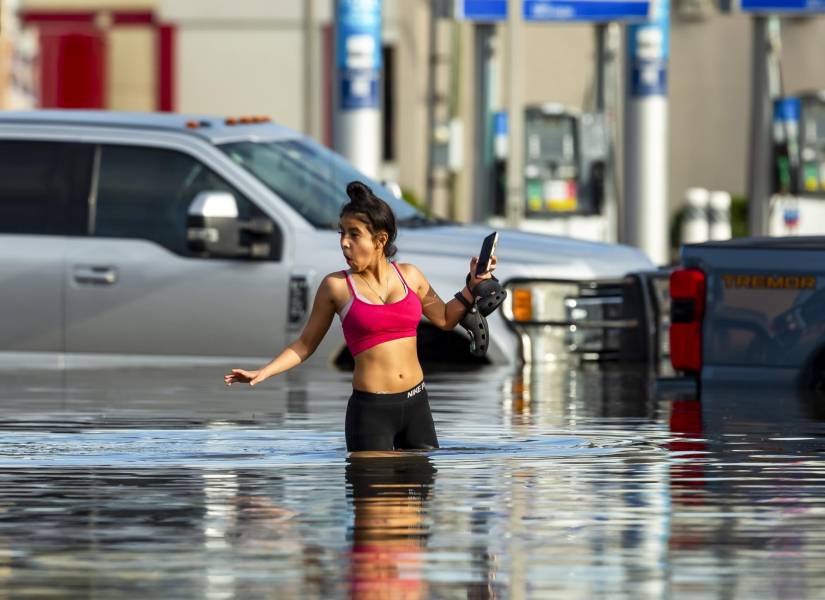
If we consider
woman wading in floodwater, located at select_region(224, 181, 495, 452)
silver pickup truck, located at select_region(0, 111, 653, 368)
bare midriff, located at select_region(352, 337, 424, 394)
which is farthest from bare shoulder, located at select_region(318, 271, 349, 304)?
silver pickup truck, located at select_region(0, 111, 653, 368)

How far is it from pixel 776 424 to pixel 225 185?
13.0 feet

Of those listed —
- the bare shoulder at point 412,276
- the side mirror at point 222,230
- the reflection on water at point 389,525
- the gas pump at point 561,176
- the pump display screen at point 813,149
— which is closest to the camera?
the reflection on water at point 389,525

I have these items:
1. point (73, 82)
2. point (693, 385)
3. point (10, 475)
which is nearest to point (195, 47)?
point (73, 82)

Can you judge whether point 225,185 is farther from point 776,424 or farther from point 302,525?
point 302,525

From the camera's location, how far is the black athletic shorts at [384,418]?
34.6 feet

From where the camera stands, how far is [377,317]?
1051 centimetres

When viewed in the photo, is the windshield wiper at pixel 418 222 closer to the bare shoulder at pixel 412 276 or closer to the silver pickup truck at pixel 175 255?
the silver pickup truck at pixel 175 255

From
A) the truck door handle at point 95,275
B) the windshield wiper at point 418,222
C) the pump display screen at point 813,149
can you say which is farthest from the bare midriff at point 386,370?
the pump display screen at point 813,149

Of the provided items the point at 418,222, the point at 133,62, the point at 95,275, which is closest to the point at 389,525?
the point at 95,275

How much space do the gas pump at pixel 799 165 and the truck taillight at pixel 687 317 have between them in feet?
60.2

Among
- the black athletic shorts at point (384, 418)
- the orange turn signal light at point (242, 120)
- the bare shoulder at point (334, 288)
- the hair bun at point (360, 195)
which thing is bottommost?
the black athletic shorts at point (384, 418)

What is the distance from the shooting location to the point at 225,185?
15.2m

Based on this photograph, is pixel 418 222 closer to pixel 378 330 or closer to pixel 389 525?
pixel 378 330

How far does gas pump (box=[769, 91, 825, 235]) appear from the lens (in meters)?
31.7
